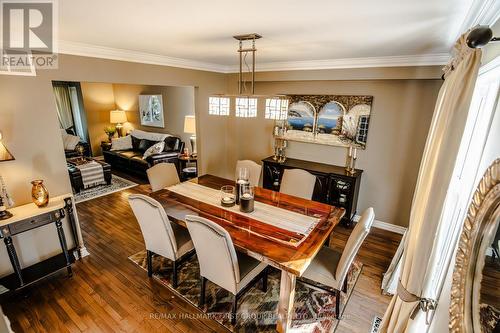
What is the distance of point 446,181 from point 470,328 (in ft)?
2.34

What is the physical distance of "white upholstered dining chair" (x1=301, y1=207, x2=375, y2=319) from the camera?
6.57 ft

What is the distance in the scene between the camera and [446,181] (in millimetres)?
1283

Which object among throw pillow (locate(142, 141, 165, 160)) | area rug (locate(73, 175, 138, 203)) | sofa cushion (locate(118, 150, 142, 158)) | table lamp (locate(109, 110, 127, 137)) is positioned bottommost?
area rug (locate(73, 175, 138, 203))

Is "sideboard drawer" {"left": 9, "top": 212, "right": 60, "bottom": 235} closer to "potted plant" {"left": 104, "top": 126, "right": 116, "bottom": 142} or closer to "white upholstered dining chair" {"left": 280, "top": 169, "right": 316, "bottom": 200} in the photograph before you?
"white upholstered dining chair" {"left": 280, "top": 169, "right": 316, "bottom": 200}

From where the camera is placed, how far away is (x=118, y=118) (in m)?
7.75

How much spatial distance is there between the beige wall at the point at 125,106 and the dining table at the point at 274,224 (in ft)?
12.7

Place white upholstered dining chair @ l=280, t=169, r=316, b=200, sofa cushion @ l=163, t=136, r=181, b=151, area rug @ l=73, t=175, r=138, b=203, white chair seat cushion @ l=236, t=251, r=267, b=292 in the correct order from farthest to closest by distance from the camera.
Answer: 1. sofa cushion @ l=163, t=136, r=181, b=151
2. area rug @ l=73, t=175, r=138, b=203
3. white upholstered dining chair @ l=280, t=169, r=316, b=200
4. white chair seat cushion @ l=236, t=251, r=267, b=292

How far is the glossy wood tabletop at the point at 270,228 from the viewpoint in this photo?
1889mm

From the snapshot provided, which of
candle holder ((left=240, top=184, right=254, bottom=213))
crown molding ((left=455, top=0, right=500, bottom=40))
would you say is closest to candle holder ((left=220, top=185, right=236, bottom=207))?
candle holder ((left=240, top=184, right=254, bottom=213))

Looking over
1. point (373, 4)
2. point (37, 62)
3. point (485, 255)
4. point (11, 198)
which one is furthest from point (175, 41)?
point (485, 255)

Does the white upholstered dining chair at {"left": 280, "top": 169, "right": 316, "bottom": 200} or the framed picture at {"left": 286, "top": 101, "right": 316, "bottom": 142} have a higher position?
the framed picture at {"left": 286, "top": 101, "right": 316, "bottom": 142}

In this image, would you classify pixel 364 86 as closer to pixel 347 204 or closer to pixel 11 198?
pixel 347 204

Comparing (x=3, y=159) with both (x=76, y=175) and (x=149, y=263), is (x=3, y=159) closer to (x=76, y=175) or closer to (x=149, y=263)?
(x=149, y=263)

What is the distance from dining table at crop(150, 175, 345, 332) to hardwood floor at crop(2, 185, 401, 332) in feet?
2.65
